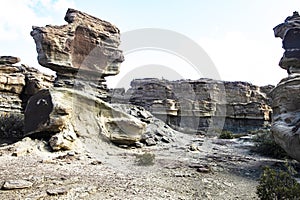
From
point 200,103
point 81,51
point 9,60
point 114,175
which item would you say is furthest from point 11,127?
point 200,103

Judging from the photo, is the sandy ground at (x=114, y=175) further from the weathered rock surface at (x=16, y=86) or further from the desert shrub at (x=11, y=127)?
the weathered rock surface at (x=16, y=86)

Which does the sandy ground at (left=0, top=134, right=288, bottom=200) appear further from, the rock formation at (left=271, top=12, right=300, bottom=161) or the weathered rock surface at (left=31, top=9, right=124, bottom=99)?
the weathered rock surface at (left=31, top=9, right=124, bottom=99)

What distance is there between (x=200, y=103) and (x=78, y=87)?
1978 centimetres

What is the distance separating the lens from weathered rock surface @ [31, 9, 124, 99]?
412 inches

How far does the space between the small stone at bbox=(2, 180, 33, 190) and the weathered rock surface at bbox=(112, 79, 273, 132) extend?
19.7 metres

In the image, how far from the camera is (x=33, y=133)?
795 centimetres

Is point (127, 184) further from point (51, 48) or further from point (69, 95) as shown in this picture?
point (51, 48)

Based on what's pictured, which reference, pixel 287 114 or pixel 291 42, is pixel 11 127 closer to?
pixel 287 114

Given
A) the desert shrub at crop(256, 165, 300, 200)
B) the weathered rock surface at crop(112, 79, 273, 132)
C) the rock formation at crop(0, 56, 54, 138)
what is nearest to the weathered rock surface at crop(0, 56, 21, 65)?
the rock formation at crop(0, 56, 54, 138)

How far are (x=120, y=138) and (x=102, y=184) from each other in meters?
4.78

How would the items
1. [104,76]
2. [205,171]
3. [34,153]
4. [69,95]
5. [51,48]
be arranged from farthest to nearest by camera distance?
[104,76] → [51,48] → [69,95] → [34,153] → [205,171]

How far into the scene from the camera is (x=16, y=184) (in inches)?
172

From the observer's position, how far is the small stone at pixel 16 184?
4203mm

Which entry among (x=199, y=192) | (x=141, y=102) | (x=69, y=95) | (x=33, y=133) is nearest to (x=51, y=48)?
(x=69, y=95)
